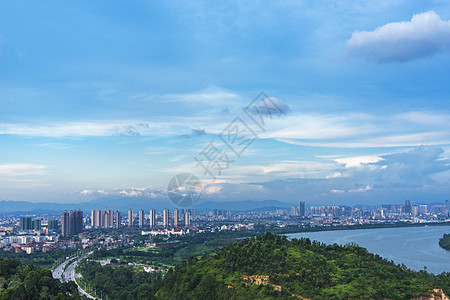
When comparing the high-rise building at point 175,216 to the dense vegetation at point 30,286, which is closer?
the dense vegetation at point 30,286

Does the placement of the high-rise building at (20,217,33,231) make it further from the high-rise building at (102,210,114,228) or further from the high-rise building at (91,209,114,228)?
the high-rise building at (102,210,114,228)

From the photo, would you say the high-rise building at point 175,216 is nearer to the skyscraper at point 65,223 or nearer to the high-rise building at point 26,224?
the skyscraper at point 65,223

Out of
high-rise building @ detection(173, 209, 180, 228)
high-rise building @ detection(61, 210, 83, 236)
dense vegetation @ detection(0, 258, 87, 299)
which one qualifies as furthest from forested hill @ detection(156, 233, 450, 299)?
high-rise building @ detection(173, 209, 180, 228)

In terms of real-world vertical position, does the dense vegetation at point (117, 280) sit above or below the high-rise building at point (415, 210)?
above

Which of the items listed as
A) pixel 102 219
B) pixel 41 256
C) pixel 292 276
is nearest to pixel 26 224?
pixel 102 219

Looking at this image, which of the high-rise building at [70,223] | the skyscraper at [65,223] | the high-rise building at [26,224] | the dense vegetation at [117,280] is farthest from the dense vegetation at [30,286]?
the high-rise building at [26,224]

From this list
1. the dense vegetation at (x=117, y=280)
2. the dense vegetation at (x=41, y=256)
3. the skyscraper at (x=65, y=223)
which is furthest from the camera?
the skyscraper at (x=65, y=223)

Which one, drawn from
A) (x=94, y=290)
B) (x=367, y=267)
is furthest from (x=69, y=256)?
(x=367, y=267)

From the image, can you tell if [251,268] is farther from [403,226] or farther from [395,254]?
[403,226]
